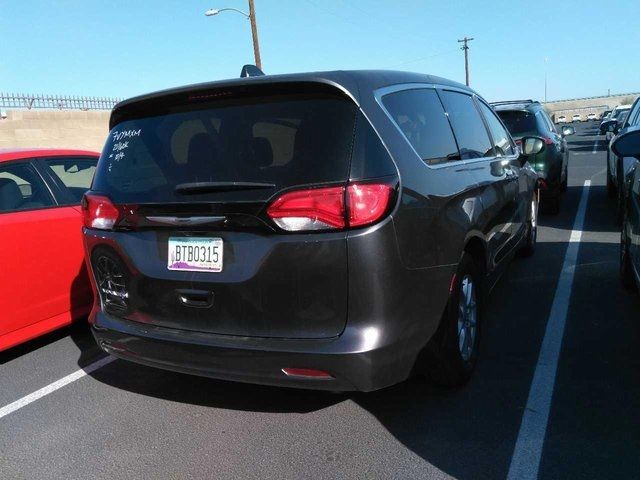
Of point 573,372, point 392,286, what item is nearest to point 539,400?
point 573,372

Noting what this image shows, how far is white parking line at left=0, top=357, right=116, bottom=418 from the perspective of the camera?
3.64 meters

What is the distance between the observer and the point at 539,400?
3.28 m

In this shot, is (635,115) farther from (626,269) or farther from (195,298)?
(195,298)

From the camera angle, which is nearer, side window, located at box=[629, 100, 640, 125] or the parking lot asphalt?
the parking lot asphalt

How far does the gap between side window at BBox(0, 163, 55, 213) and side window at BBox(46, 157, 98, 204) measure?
172 millimetres

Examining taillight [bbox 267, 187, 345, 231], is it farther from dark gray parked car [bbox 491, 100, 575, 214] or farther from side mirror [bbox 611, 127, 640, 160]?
dark gray parked car [bbox 491, 100, 575, 214]

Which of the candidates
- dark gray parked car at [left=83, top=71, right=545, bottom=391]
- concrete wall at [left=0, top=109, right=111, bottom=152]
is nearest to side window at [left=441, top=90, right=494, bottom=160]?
dark gray parked car at [left=83, top=71, right=545, bottom=391]

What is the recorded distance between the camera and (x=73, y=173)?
5121 mm

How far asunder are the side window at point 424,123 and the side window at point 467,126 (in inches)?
5.8

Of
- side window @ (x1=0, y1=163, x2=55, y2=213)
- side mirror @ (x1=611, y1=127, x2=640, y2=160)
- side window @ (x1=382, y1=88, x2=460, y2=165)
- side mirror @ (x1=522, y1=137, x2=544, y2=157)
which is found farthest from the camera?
side mirror @ (x1=522, y1=137, x2=544, y2=157)

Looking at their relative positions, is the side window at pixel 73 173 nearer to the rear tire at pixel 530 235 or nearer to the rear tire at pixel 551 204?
the rear tire at pixel 530 235

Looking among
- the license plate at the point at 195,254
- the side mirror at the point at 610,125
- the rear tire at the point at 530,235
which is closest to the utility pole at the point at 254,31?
the side mirror at the point at 610,125

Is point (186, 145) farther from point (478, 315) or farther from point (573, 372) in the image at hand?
point (573, 372)

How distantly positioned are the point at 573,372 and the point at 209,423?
2.16m
